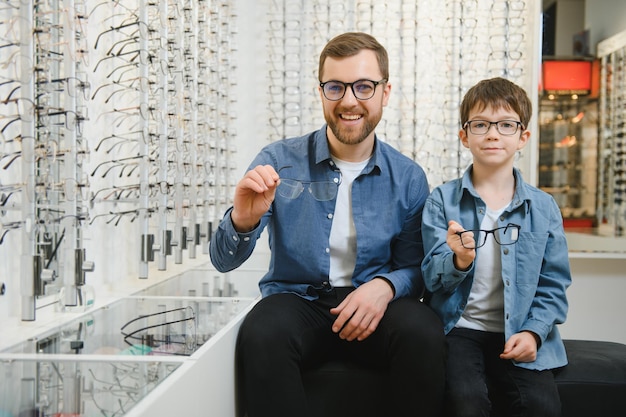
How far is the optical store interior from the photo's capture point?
1.56 m

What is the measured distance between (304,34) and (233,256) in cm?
240

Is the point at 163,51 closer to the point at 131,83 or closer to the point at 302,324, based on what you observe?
the point at 131,83

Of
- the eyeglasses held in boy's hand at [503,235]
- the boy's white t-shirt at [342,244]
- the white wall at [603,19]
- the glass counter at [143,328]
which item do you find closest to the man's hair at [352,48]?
the boy's white t-shirt at [342,244]

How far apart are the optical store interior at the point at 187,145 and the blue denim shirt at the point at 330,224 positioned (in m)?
0.25

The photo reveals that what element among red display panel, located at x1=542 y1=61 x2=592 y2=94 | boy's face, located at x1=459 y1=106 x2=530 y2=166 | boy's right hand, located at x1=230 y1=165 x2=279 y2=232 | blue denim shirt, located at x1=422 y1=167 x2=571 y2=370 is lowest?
blue denim shirt, located at x1=422 y1=167 x2=571 y2=370

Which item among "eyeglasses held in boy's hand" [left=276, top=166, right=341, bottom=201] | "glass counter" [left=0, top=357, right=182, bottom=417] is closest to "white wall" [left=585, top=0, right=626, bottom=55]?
"eyeglasses held in boy's hand" [left=276, top=166, right=341, bottom=201]

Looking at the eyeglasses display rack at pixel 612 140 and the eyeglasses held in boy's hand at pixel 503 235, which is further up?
the eyeglasses display rack at pixel 612 140

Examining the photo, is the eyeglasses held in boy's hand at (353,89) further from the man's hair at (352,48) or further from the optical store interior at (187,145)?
the optical store interior at (187,145)

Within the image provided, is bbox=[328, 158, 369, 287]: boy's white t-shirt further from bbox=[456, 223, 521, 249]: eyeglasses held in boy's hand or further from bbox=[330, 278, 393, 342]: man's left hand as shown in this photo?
bbox=[456, 223, 521, 249]: eyeglasses held in boy's hand

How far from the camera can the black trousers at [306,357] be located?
5.12ft

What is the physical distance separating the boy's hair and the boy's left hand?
654 millimetres

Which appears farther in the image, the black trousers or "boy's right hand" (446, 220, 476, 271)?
"boy's right hand" (446, 220, 476, 271)

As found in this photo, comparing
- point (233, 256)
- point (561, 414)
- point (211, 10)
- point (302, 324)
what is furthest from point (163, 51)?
point (561, 414)

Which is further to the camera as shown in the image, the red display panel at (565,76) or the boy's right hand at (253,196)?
the red display panel at (565,76)
